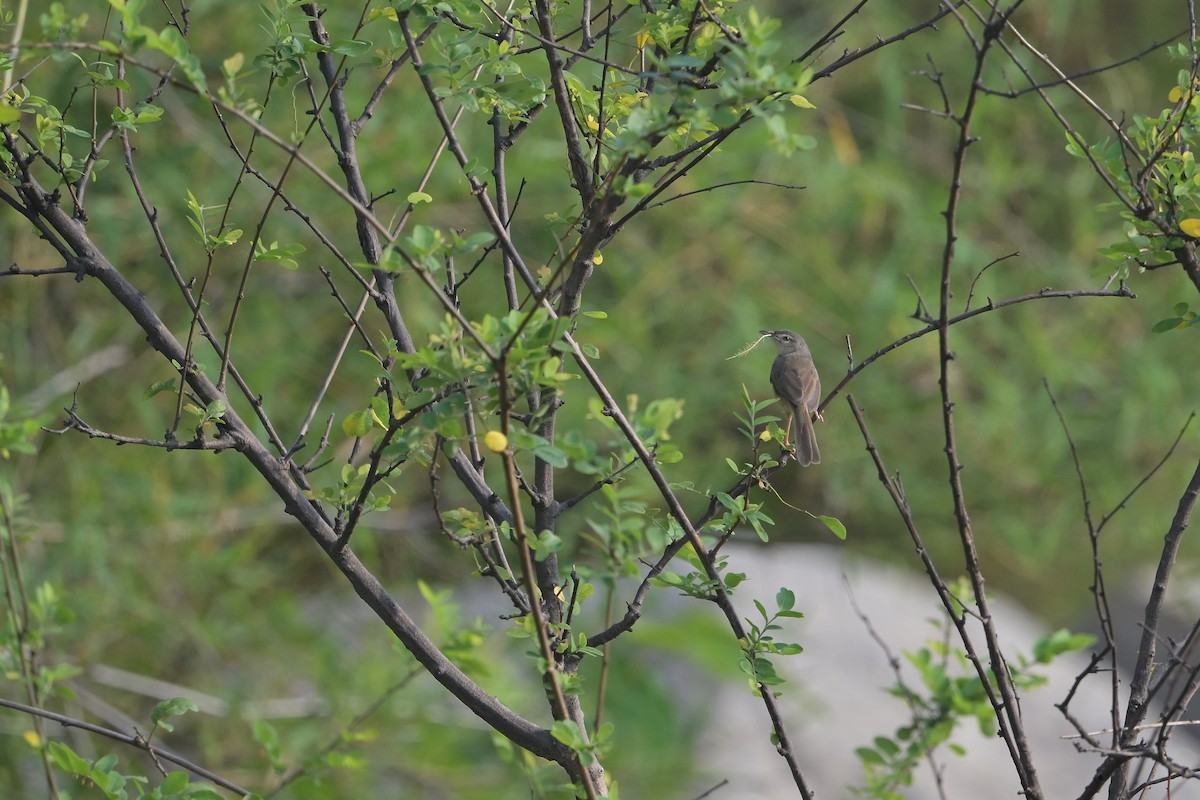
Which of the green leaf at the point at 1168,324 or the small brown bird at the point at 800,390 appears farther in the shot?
the small brown bird at the point at 800,390

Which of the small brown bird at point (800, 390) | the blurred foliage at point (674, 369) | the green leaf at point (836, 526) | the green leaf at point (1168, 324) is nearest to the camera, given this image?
the green leaf at point (836, 526)

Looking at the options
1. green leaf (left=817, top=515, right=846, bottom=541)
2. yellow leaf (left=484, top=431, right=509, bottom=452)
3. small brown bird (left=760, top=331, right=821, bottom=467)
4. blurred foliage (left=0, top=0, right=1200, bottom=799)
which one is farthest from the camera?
blurred foliage (left=0, top=0, right=1200, bottom=799)

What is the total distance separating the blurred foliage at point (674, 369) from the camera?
388 cm

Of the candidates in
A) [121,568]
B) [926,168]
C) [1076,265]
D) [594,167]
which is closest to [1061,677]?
[1076,265]

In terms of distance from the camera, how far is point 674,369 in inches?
198

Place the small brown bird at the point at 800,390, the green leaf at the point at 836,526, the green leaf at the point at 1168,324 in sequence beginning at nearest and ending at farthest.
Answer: the green leaf at the point at 836,526 → the green leaf at the point at 1168,324 → the small brown bird at the point at 800,390

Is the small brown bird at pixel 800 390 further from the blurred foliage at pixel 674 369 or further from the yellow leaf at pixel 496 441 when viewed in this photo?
the yellow leaf at pixel 496 441

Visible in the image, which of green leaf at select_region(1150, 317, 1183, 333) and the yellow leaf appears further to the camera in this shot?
green leaf at select_region(1150, 317, 1183, 333)

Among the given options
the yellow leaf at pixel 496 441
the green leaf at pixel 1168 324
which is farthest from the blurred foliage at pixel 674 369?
the yellow leaf at pixel 496 441

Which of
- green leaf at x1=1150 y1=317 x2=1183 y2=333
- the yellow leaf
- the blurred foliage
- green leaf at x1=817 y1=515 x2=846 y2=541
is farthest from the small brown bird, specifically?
the yellow leaf

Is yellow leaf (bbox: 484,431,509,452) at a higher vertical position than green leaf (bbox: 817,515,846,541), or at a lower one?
lower

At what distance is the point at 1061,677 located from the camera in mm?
4637

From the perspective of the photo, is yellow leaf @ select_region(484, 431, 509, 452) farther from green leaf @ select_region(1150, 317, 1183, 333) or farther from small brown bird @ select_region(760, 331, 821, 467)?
small brown bird @ select_region(760, 331, 821, 467)

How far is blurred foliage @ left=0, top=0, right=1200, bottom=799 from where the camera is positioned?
388 cm
